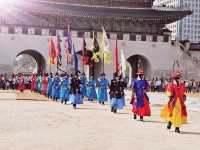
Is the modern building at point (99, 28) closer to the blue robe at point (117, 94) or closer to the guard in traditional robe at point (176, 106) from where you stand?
the blue robe at point (117, 94)

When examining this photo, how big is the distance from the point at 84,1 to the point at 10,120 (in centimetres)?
3565

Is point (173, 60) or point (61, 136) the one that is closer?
point (61, 136)

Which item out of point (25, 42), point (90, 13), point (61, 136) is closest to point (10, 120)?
point (61, 136)

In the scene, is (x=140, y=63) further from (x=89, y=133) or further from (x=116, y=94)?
(x=89, y=133)

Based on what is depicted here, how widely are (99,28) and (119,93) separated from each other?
28.5 metres

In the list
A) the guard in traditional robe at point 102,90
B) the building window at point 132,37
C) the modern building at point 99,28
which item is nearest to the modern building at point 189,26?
the modern building at point 99,28

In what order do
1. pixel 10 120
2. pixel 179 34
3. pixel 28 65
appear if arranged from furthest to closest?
1. pixel 28 65
2. pixel 179 34
3. pixel 10 120

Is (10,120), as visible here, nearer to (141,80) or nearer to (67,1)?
(141,80)

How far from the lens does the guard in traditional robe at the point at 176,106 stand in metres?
14.0

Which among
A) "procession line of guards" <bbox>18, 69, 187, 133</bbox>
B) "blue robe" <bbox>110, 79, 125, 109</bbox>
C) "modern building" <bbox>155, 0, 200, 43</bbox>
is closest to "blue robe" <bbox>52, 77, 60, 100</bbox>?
"procession line of guards" <bbox>18, 69, 187, 133</bbox>

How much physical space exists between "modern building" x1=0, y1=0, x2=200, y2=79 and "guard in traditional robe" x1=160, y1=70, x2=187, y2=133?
31687 mm

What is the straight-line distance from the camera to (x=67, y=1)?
5009 centimetres

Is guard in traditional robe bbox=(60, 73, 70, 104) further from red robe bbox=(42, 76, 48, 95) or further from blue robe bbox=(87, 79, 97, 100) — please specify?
red robe bbox=(42, 76, 48, 95)

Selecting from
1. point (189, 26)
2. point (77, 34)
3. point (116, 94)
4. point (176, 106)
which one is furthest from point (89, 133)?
point (189, 26)
